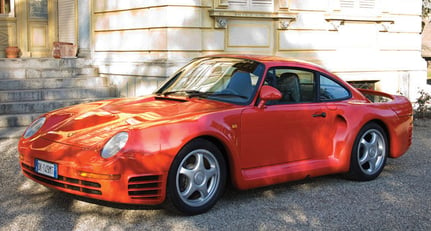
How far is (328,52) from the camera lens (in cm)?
1307

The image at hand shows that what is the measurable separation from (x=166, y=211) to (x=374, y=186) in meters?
2.53

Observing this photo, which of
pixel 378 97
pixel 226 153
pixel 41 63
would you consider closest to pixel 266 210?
pixel 226 153

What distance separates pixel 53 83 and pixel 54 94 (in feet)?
1.65

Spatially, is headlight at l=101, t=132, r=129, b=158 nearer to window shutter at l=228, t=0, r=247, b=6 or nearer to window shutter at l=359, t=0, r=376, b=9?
→ window shutter at l=228, t=0, r=247, b=6

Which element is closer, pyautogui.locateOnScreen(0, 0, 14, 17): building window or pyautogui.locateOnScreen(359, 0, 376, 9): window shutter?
pyautogui.locateOnScreen(359, 0, 376, 9): window shutter

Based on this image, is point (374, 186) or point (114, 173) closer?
point (114, 173)

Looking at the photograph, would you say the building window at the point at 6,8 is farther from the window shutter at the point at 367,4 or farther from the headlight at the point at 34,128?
the headlight at the point at 34,128

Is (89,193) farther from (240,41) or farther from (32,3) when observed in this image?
(32,3)

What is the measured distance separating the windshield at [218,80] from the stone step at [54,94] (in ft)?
17.0

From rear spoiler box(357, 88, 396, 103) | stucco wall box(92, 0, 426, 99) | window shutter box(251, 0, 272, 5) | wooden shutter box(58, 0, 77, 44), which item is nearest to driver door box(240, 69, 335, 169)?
rear spoiler box(357, 88, 396, 103)

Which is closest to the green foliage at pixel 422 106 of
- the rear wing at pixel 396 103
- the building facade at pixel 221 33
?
the building facade at pixel 221 33

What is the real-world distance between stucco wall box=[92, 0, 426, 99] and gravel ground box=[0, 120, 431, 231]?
5.11 metres

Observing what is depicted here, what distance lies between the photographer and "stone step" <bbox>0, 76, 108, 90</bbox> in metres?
11.2

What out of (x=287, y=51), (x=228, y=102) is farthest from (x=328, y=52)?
(x=228, y=102)
